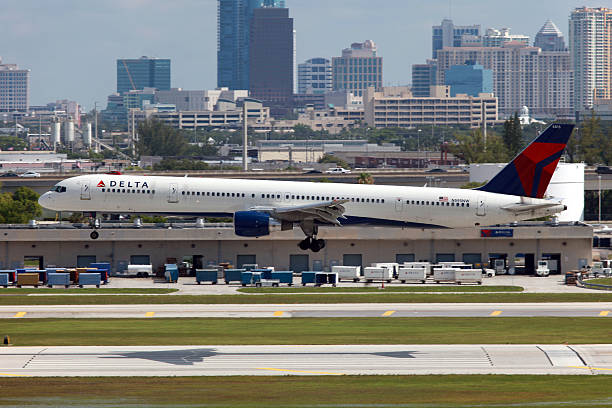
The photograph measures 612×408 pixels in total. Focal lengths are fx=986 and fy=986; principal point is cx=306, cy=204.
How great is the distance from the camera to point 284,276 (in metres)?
87.1

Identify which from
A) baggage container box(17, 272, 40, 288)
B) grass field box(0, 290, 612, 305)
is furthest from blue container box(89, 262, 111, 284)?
grass field box(0, 290, 612, 305)

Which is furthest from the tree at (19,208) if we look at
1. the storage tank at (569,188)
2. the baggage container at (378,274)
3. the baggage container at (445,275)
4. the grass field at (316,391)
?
the grass field at (316,391)

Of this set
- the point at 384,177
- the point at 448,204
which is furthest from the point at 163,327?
the point at 384,177

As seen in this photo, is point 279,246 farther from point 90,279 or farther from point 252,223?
point 252,223

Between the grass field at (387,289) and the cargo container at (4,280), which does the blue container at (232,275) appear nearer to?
the grass field at (387,289)

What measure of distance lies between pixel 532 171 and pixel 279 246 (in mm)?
28213

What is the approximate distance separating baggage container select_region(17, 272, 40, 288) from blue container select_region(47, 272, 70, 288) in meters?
1.08

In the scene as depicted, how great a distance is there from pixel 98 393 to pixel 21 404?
11.0ft

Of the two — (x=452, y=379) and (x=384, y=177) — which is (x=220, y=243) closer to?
(x=452, y=379)

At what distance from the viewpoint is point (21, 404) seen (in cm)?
4094

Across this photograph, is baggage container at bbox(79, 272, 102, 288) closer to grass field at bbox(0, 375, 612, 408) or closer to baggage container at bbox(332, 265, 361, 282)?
baggage container at bbox(332, 265, 361, 282)

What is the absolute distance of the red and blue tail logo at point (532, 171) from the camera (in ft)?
270

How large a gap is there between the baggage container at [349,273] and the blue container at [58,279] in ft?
79.0

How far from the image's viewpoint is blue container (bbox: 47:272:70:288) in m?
84.2
